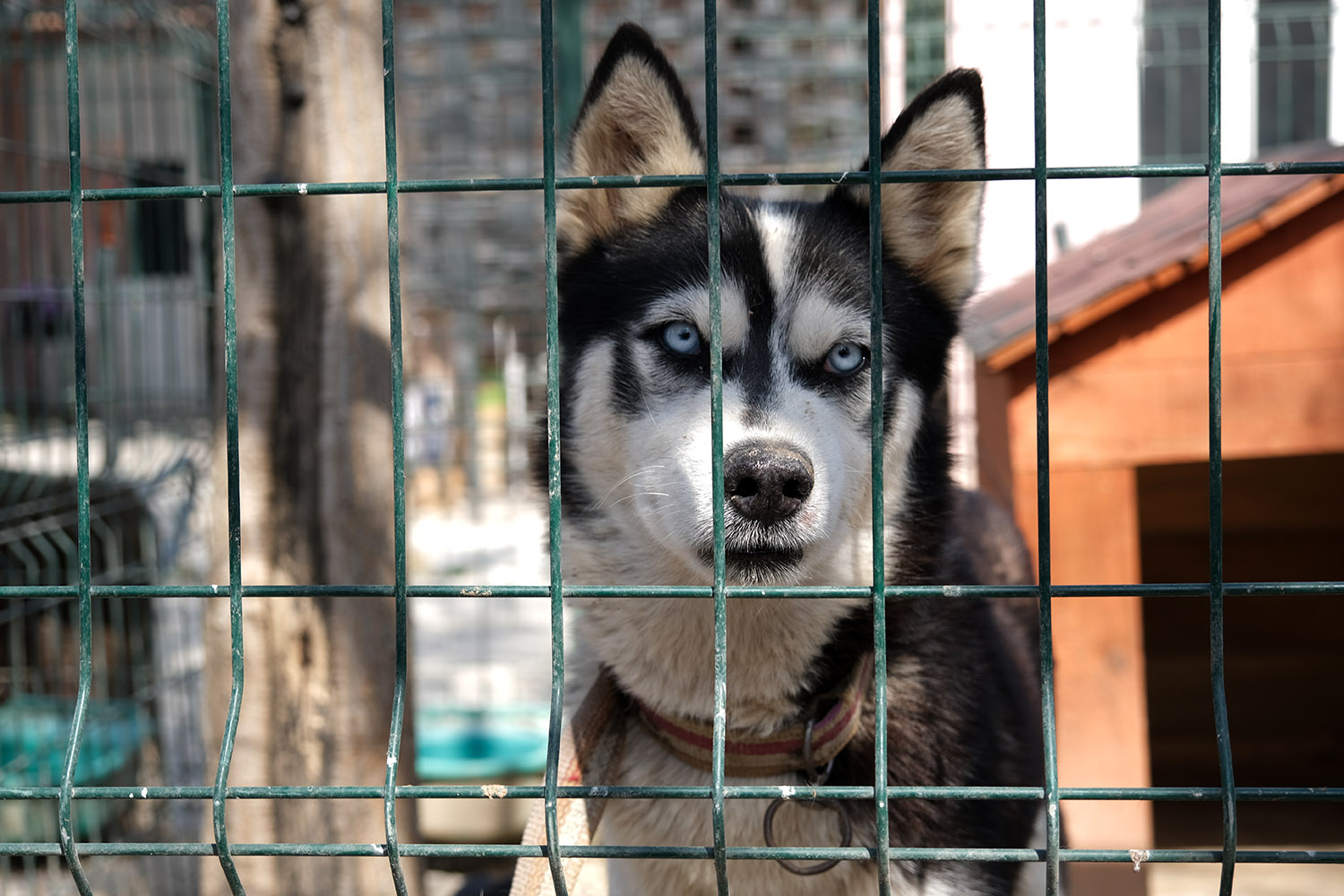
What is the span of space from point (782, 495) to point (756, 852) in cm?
53

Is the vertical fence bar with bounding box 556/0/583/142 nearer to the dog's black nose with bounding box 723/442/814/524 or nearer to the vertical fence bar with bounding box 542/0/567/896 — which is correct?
the dog's black nose with bounding box 723/442/814/524

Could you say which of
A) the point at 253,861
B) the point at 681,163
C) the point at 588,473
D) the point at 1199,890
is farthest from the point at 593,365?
the point at 1199,890

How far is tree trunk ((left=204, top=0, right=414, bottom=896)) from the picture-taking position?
2775 millimetres

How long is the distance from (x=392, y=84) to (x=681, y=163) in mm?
710

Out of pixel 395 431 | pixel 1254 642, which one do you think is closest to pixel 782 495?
pixel 395 431

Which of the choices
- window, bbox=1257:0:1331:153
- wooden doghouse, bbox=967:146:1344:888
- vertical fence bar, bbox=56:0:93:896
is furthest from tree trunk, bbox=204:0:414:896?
window, bbox=1257:0:1331:153

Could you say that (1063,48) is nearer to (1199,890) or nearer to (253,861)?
(1199,890)

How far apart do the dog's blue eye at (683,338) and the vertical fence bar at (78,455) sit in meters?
0.94

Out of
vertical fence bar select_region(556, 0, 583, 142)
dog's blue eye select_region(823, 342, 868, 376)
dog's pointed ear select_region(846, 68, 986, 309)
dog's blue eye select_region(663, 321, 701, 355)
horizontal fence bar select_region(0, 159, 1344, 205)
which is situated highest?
vertical fence bar select_region(556, 0, 583, 142)

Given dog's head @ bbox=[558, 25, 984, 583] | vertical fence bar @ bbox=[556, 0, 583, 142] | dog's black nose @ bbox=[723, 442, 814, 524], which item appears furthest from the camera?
vertical fence bar @ bbox=[556, 0, 583, 142]

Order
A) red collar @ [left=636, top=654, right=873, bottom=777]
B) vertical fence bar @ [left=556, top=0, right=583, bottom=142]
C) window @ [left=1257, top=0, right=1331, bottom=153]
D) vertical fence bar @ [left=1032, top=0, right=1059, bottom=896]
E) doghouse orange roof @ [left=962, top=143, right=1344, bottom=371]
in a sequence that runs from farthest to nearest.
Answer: window @ [left=1257, top=0, right=1331, bottom=153] → vertical fence bar @ [left=556, top=0, right=583, bottom=142] → doghouse orange roof @ [left=962, top=143, right=1344, bottom=371] → red collar @ [left=636, top=654, right=873, bottom=777] → vertical fence bar @ [left=1032, top=0, right=1059, bottom=896]

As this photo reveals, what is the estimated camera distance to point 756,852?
1.35 metres

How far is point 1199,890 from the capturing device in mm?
3320

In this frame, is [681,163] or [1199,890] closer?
[681,163]
